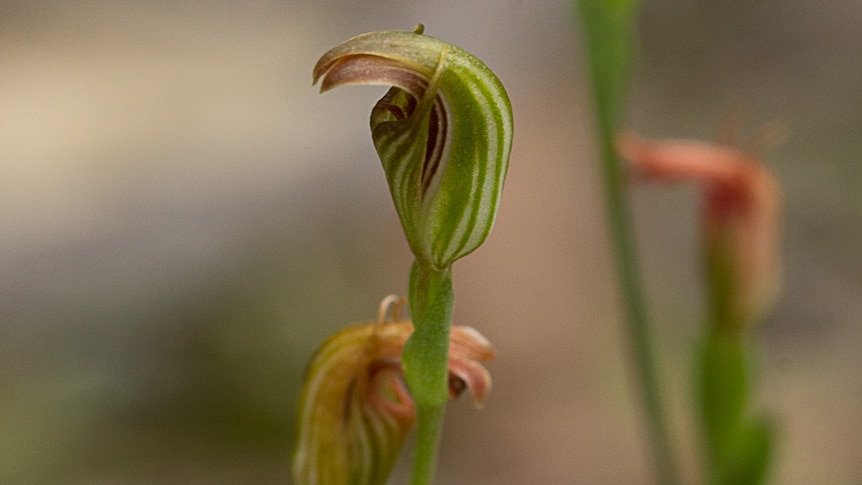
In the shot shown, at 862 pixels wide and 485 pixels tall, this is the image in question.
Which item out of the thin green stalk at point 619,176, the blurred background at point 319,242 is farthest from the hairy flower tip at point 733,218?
the blurred background at point 319,242

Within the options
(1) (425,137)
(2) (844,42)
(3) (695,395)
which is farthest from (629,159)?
(2) (844,42)

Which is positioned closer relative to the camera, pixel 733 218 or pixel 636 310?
pixel 636 310

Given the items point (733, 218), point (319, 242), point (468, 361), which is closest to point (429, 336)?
point (468, 361)

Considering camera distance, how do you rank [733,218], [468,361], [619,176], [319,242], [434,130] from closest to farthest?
[434,130] → [468,361] → [619,176] → [733,218] → [319,242]

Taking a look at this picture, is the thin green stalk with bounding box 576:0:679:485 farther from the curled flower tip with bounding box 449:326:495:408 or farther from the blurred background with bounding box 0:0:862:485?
the blurred background with bounding box 0:0:862:485

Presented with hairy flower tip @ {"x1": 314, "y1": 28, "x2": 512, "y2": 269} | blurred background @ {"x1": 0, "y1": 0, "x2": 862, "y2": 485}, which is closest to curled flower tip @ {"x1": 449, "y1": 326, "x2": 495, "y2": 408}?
hairy flower tip @ {"x1": 314, "y1": 28, "x2": 512, "y2": 269}

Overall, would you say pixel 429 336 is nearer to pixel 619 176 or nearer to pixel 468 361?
pixel 468 361
